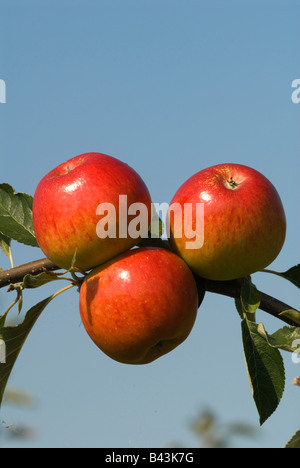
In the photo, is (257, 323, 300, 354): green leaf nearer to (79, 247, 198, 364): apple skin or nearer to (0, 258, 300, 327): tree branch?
(0, 258, 300, 327): tree branch

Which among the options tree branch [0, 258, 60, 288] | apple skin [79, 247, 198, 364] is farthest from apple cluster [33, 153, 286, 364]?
tree branch [0, 258, 60, 288]

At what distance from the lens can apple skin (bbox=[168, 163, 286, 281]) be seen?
1.84 m

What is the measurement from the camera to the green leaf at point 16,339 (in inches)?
77.3

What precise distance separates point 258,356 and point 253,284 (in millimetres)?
192

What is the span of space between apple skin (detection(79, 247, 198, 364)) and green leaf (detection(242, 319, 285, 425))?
0.16 m

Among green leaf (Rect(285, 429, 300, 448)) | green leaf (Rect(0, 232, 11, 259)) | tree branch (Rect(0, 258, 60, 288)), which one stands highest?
green leaf (Rect(0, 232, 11, 259))

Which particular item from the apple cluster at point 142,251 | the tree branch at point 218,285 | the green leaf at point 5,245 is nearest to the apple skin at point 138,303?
the apple cluster at point 142,251

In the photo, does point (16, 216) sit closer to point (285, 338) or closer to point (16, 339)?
point (16, 339)

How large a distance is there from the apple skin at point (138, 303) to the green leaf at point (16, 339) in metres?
0.17

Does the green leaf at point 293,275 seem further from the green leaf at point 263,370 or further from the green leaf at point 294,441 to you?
the green leaf at point 294,441

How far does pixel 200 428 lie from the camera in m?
4.71

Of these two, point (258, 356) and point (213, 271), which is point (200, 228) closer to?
point (213, 271)

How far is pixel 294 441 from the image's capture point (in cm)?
178
